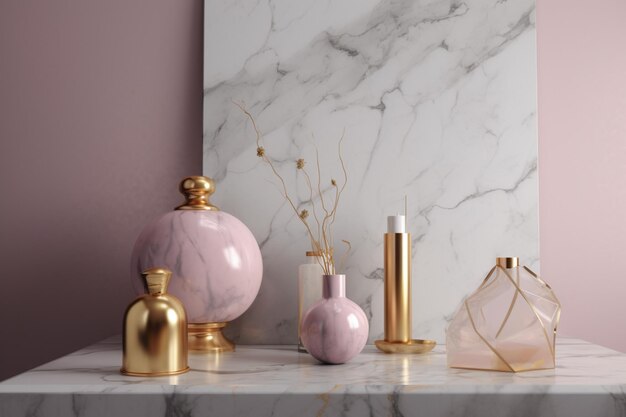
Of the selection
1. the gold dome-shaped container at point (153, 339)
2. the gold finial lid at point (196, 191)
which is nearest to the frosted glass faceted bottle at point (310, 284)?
the gold finial lid at point (196, 191)

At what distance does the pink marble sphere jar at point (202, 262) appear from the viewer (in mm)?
1044

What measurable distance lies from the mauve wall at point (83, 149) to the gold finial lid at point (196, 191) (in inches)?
6.9

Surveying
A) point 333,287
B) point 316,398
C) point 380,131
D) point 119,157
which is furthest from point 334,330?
point 119,157

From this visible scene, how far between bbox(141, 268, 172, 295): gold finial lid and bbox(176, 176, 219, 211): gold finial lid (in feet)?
0.74

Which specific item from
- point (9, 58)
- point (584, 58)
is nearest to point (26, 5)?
point (9, 58)

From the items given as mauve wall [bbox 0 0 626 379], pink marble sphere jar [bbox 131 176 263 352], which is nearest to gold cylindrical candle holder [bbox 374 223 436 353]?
pink marble sphere jar [bbox 131 176 263 352]

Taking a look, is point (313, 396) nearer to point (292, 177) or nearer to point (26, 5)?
point (292, 177)

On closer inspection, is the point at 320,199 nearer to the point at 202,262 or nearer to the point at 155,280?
the point at 202,262

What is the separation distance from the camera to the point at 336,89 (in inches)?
50.4

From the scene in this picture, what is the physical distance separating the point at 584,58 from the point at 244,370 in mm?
921

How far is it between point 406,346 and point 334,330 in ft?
0.66

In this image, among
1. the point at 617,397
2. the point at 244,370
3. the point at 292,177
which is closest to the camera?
the point at 617,397

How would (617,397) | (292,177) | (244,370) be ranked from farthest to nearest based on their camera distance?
(292,177)
(244,370)
(617,397)

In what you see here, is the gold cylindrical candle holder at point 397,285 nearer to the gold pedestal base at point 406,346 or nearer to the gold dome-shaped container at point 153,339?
the gold pedestal base at point 406,346
